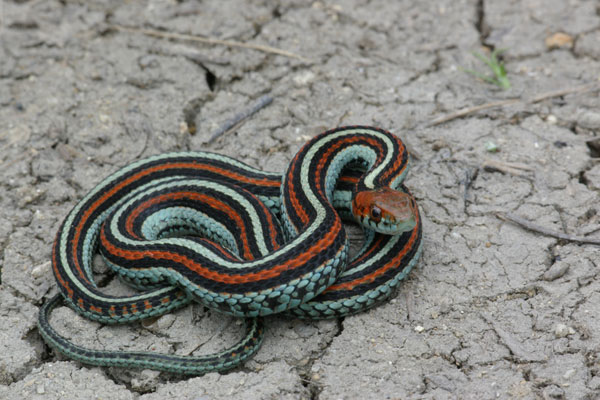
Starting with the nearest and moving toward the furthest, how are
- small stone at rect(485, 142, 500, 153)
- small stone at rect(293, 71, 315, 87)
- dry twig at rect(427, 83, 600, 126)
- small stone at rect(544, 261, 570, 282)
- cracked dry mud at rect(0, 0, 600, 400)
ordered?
cracked dry mud at rect(0, 0, 600, 400)
small stone at rect(544, 261, 570, 282)
small stone at rect(485, 142, 500, 153)
dry twig at rect(427, 83, 600, 126)
small stone at rect(293, 71, 315, 87)

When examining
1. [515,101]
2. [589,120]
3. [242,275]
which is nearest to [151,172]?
[242,275]

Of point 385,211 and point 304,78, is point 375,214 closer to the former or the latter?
point 385,211

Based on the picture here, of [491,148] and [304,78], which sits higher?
[304,78]

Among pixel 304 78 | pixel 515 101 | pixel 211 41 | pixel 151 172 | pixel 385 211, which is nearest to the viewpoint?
pixel 385 211

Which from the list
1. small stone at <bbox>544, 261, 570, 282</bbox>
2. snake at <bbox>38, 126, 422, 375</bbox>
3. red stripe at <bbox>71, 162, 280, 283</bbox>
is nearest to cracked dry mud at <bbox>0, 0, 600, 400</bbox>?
small stone at <bbox>544, 261, 570, 282</bbox>

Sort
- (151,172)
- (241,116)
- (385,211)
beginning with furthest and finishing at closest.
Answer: (241,116) < (151,172) < (385,211)

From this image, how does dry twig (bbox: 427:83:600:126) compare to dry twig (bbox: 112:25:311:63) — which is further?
dry twig (bbox: 112:25:311:63)

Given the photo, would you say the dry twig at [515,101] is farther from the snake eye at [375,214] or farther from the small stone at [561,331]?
the small stone at [561,331]

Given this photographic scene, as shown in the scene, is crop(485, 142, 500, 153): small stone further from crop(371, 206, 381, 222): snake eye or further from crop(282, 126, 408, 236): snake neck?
crop(371, 206, 381, 222): snake eye
